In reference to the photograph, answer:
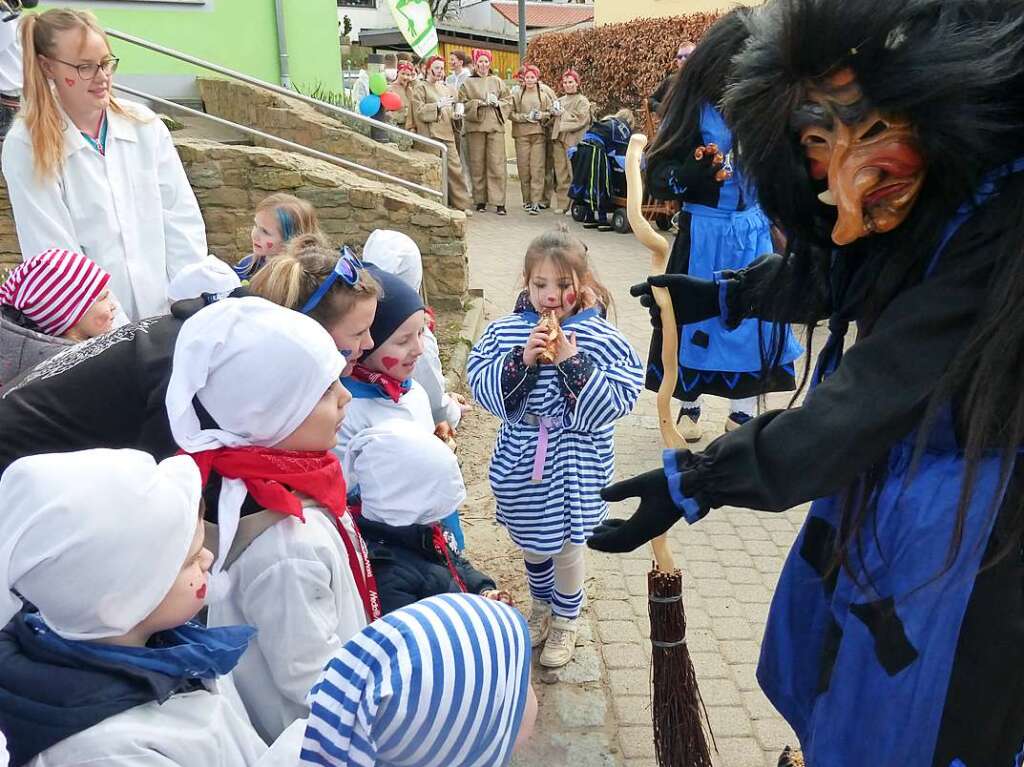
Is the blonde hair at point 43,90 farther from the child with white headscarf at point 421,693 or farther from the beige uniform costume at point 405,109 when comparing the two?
the beige uniform costume at point 405,109

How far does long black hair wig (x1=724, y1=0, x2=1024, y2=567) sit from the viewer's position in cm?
126

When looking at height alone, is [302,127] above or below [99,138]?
below

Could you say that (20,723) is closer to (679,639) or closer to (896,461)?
(896,461)

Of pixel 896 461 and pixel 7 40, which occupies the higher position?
pixel 7 40

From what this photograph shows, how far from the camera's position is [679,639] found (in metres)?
2.19

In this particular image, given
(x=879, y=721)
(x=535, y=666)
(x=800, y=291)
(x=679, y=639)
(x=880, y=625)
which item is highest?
(x=800, y=291)

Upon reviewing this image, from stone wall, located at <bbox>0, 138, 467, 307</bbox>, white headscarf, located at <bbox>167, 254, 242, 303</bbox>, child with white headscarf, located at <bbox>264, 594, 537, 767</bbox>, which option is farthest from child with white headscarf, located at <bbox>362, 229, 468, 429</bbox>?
stone wall, located at <bbox>0, 138, 467, 307</bbox>

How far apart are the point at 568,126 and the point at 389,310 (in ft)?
34.0

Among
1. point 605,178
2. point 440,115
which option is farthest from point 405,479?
point 440,115

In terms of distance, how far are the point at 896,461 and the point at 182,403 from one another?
50.8 inches

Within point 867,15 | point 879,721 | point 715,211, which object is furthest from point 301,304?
point 715,211

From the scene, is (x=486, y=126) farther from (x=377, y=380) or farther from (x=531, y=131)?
(x=377, y=380)

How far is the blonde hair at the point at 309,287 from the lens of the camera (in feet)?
6.80

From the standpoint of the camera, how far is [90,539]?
1.11 metres
